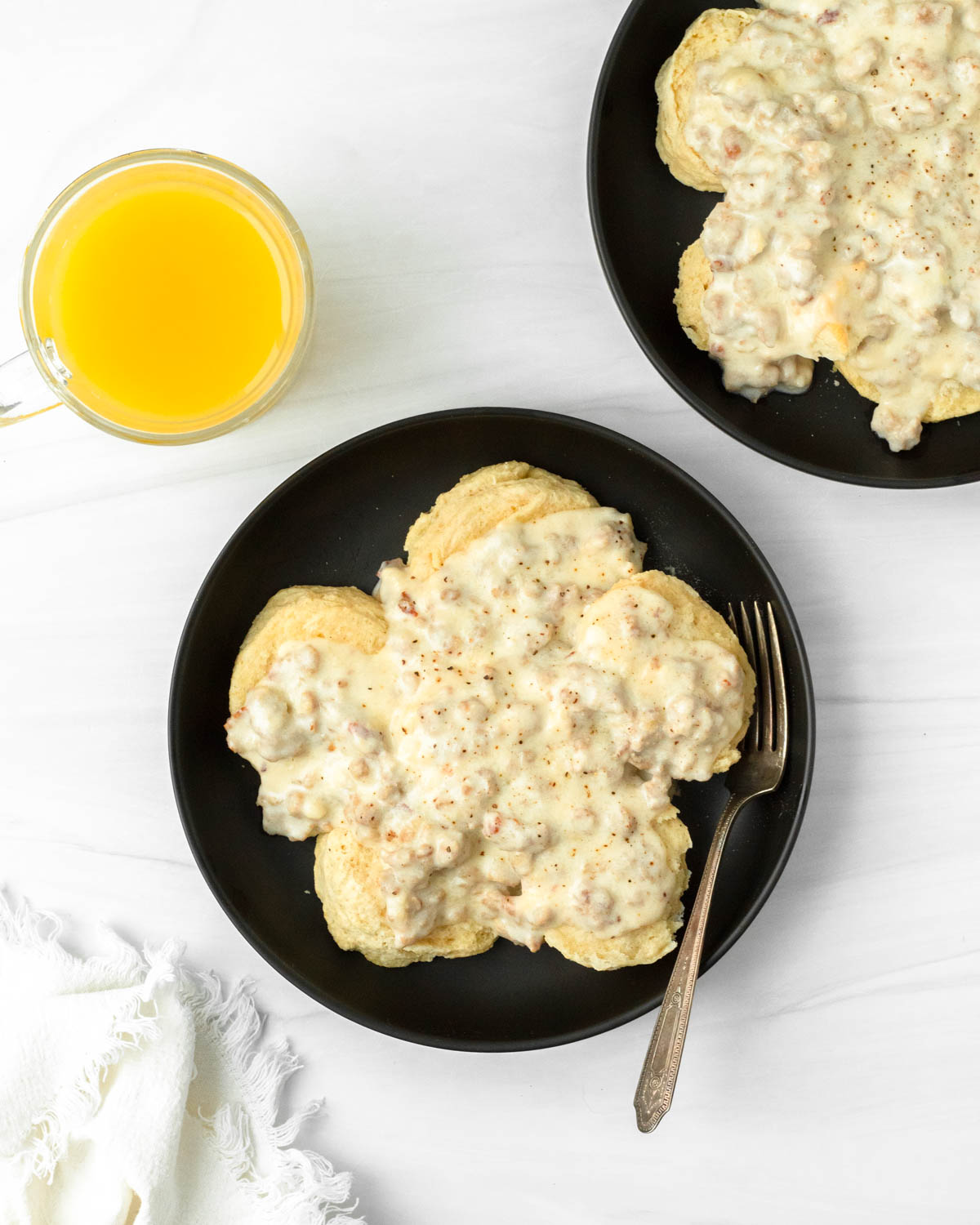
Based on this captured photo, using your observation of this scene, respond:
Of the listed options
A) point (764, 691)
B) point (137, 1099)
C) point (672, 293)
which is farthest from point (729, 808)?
point (137, 1099)

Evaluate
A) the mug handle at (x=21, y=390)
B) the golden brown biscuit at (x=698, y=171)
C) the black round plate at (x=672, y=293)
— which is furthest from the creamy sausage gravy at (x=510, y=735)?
the mug handle at (x=21, y=390)

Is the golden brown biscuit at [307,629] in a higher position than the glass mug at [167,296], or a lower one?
lower

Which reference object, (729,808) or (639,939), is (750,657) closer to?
(729,808)

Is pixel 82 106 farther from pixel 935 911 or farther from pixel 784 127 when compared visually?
pixel 935 911

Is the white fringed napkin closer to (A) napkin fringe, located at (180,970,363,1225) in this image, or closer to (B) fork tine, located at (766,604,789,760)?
(A) napkin fringe, located at (180,970,363,1225)

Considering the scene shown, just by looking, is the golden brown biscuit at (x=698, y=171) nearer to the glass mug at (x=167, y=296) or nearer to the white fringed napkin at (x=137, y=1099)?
the glass mug at (x=167, y=296)

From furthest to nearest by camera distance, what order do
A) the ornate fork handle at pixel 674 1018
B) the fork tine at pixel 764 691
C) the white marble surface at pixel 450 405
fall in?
the white marble surface at pixel 450 405, the fork tine at pixel 764 691, the ornate fork handle at pixel 674 1018

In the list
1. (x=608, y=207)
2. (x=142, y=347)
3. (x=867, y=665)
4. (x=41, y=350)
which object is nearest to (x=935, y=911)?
(x=867, y=665)

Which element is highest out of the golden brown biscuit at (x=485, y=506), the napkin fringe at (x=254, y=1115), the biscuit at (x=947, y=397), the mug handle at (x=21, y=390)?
the mug handle at (x=21, y=390)
